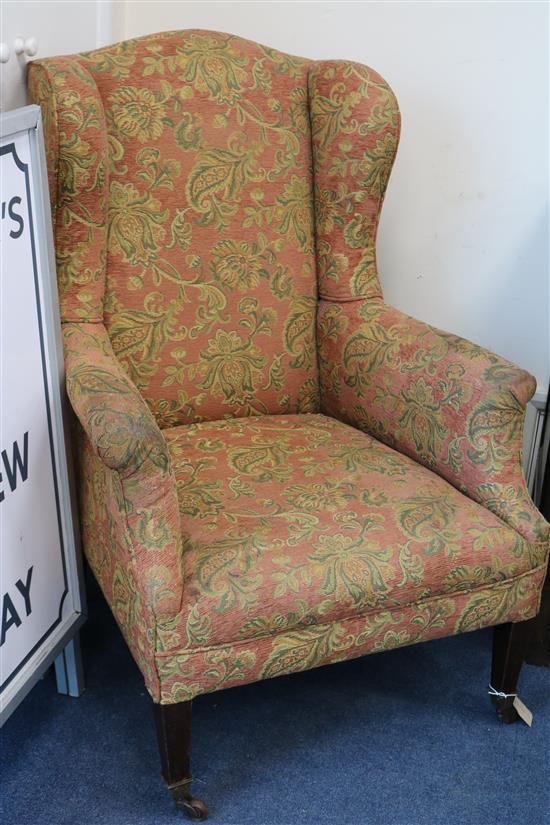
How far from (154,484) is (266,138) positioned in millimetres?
827

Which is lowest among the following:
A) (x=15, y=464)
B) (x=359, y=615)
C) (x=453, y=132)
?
(x=359, y=615)

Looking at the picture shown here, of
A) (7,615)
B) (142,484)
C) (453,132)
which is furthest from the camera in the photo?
(453,132)

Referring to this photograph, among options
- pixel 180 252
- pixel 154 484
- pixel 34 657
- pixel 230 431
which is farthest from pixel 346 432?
pixel 34 657

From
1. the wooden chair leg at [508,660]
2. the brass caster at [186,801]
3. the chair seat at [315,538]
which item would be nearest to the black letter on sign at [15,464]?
the chair seat at [315,538]

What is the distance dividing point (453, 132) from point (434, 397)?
0.70 metres

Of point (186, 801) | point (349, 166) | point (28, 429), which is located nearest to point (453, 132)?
point (349, 166)

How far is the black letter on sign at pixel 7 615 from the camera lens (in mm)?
1381

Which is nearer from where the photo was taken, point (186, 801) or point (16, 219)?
point (16, 219)

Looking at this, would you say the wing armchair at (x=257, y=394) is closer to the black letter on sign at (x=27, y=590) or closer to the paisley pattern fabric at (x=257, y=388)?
the paisley pattern fabric at (x=257, y=388)

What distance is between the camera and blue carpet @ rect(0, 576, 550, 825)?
1477mm

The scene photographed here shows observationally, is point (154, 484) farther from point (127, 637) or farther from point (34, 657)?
point (34, 657)

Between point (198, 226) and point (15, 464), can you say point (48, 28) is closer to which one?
point (198, 226)

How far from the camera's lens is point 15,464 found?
1.38m

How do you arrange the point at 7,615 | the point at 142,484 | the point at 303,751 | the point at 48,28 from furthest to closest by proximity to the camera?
the point at 48,28
the point at 303,751
the point at 7,615
the point at 142,484
